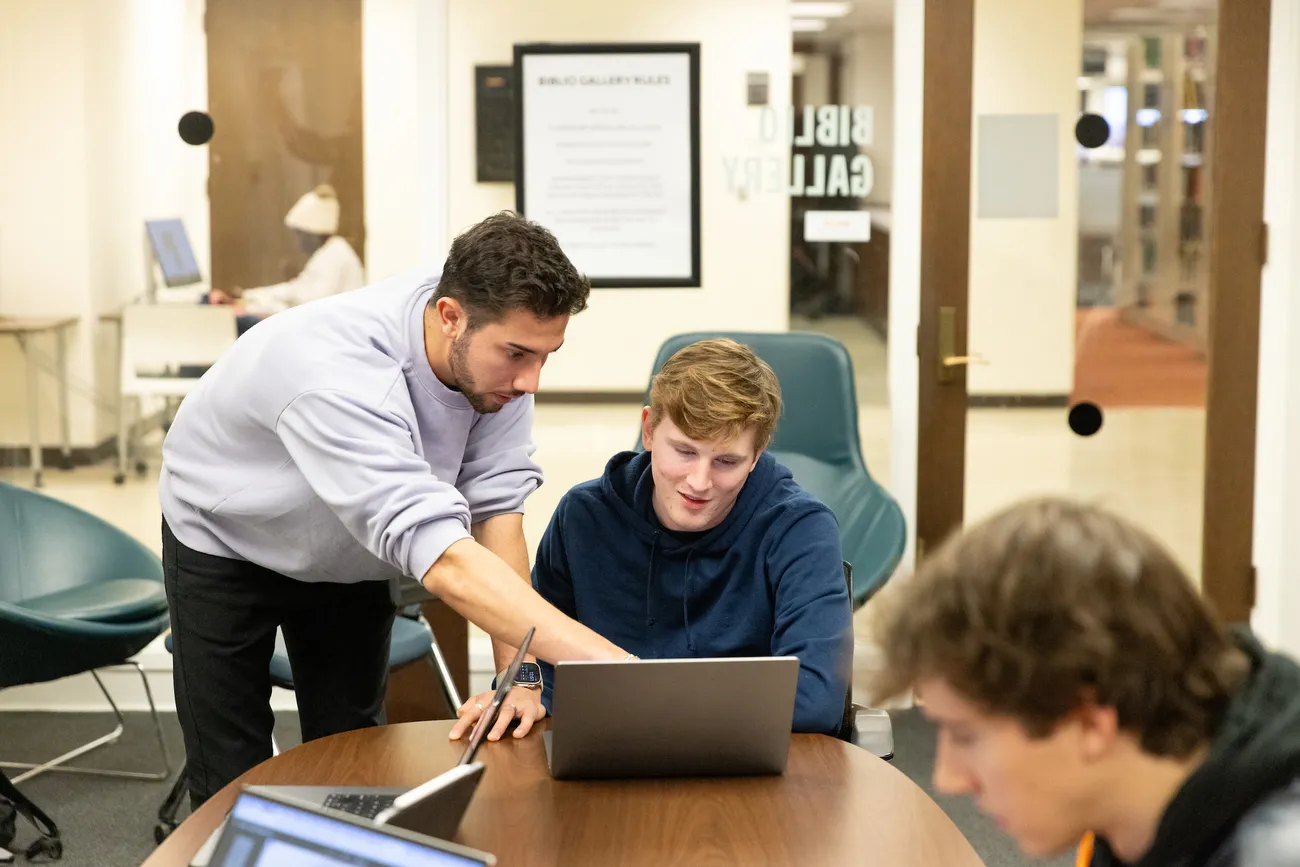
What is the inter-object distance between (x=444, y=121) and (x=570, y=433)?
1.02 metres

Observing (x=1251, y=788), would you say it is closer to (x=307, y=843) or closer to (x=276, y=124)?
(x=307, y=843)

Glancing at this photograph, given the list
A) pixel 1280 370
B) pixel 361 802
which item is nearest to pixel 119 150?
pixel 361 802

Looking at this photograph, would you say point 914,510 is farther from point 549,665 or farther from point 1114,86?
point 549,665

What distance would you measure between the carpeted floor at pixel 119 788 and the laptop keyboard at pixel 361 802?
175 centimetres

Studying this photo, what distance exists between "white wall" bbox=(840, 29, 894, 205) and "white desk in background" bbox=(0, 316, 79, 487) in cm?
242

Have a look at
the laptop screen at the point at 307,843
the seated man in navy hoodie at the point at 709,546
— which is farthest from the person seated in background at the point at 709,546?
the laptop screen at the point at 307,843

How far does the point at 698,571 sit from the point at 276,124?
247cm

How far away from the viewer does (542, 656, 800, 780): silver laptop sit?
158 cm

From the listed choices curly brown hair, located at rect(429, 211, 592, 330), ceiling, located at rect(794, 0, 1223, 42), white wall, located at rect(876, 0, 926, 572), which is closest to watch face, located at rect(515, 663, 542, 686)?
curly brown hair, located at rect(429, 211, 592, 330)

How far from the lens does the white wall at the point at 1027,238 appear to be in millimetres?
3992

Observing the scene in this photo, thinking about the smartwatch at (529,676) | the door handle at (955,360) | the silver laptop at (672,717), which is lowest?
the smartwatch at (529,676)

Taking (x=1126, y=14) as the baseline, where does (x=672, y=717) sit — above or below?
below

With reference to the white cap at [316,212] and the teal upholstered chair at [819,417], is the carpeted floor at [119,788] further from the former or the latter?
the white cap at [316,212]

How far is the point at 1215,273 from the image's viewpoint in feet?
13.4
